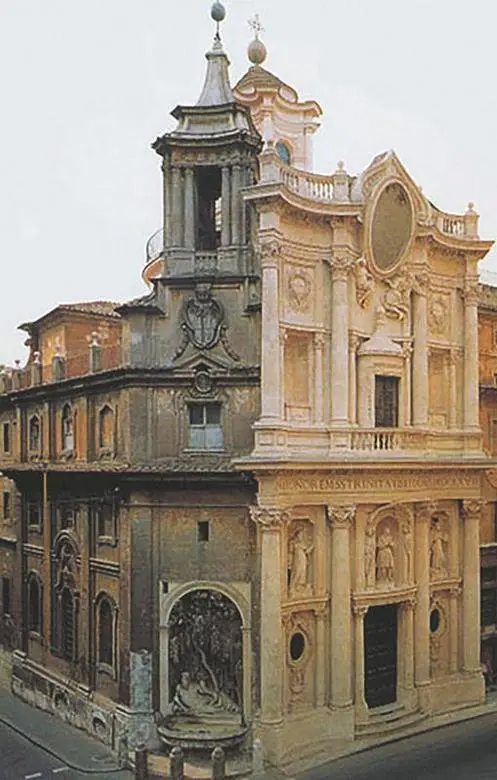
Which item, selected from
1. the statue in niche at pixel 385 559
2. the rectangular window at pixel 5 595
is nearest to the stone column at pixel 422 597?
the statue in niche at pixel 385 559

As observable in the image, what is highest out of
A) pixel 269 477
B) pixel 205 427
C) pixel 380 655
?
pixel 205 427

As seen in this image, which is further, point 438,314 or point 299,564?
point 438,314

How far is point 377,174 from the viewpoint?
89.7 ft

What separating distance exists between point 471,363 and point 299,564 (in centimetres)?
893

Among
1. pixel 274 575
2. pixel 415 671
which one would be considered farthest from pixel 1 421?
pixel 415 671

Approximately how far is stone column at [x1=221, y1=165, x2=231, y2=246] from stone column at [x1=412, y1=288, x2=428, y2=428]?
617 cm

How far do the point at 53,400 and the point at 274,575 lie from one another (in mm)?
10386

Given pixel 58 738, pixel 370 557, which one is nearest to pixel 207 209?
pixel 370 557

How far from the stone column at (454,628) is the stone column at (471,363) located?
5.20 m

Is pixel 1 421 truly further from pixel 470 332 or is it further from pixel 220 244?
pixel 470 332

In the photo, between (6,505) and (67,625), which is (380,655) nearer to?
(67,625)

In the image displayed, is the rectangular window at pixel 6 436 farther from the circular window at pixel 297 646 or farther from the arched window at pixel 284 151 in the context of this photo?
the circular window at pixel 297 646

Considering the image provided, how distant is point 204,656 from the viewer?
1003 inches

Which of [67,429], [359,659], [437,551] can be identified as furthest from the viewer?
[67,429]
